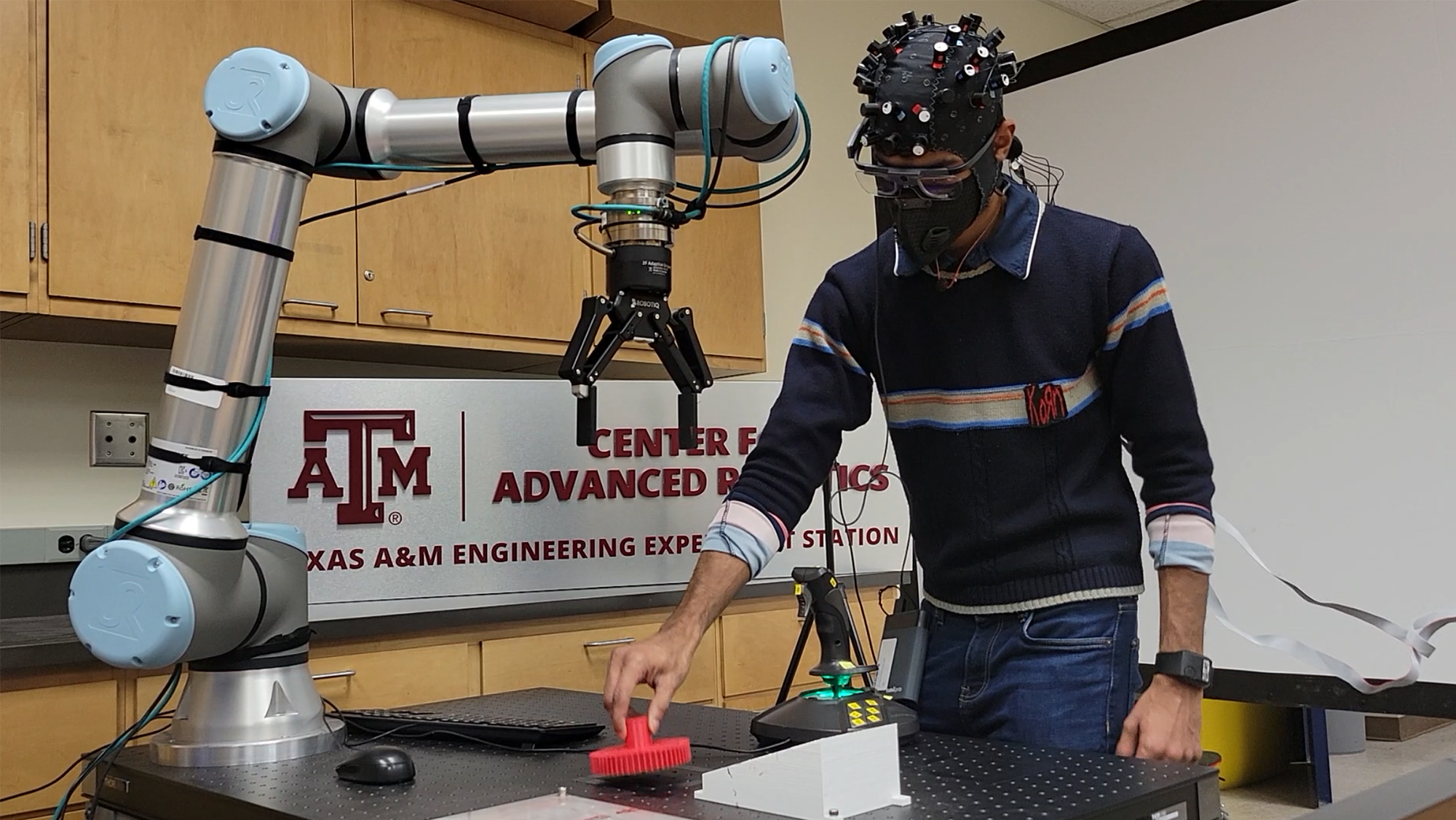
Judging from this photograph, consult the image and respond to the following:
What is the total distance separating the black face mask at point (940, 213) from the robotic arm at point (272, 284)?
0.71 ft

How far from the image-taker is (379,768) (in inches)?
35.8

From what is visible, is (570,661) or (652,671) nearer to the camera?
(652,671)

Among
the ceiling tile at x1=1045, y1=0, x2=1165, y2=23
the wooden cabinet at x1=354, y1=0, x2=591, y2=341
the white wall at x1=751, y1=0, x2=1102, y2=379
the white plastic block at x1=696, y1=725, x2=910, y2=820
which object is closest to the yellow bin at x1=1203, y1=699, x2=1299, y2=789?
the white wall at x1=751, y1=0, x2=1102, y2=379

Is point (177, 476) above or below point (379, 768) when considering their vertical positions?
above

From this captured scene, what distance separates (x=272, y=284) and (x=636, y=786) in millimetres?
526

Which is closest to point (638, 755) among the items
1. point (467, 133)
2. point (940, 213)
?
point (467, 133)

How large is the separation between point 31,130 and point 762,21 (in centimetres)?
172

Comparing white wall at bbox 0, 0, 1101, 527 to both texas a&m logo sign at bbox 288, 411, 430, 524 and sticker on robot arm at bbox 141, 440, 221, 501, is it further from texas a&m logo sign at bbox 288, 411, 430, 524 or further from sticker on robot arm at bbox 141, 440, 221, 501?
sticker on robot arm at bbox 141, 440, 221, 501

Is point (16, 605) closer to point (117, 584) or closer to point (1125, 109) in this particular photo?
point (117, 584)

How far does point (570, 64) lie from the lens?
9.21 ft

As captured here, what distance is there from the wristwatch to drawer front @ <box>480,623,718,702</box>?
127 centimetres

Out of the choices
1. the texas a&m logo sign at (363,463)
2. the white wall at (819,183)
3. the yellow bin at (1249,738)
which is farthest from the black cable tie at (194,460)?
the yellow bin at (1249,738)

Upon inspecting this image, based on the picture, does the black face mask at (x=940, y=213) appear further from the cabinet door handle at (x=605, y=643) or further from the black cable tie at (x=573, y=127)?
the cabinet door handle at (x=605, y=643)

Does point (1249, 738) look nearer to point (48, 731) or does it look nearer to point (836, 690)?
point (836, 690)
